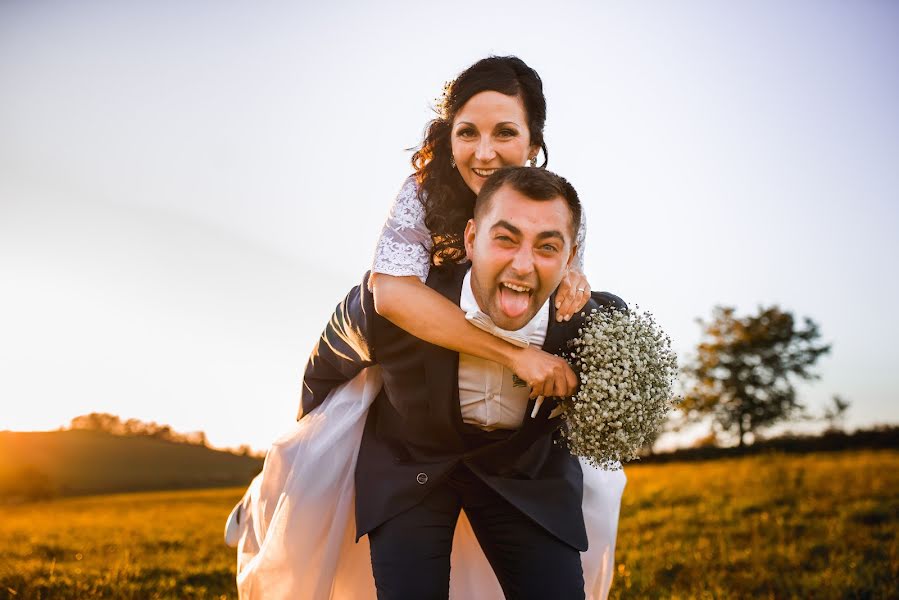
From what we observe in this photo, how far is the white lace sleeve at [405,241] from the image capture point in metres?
3.79

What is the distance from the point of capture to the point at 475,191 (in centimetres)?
422

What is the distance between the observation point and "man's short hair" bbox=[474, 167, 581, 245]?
3514 mm

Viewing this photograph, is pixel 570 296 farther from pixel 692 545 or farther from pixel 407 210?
pixel 692 545

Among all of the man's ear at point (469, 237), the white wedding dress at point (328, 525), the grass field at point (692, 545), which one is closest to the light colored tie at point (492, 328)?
the man's ear at point (469, 237)

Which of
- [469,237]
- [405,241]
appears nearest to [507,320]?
[469,237]

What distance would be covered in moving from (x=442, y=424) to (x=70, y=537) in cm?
937

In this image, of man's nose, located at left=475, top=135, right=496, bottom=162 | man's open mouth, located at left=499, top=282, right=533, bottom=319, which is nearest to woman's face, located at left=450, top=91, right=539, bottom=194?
man's nose, located at left=475, top=135, right=496, bottom=162

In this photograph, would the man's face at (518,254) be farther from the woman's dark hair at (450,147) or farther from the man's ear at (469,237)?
the woman's dark hair at (450,147)

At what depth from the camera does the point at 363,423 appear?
4.39 metres

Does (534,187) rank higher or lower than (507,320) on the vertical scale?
higher

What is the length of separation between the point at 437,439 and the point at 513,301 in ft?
2.80

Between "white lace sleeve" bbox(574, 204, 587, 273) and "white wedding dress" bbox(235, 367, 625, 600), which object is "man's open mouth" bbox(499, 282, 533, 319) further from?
"white wedding dress" bbox(235, 367, 625, 600)

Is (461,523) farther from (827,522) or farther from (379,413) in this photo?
(827,522)

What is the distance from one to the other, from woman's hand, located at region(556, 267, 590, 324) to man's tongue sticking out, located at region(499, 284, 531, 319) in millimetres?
→ 227
